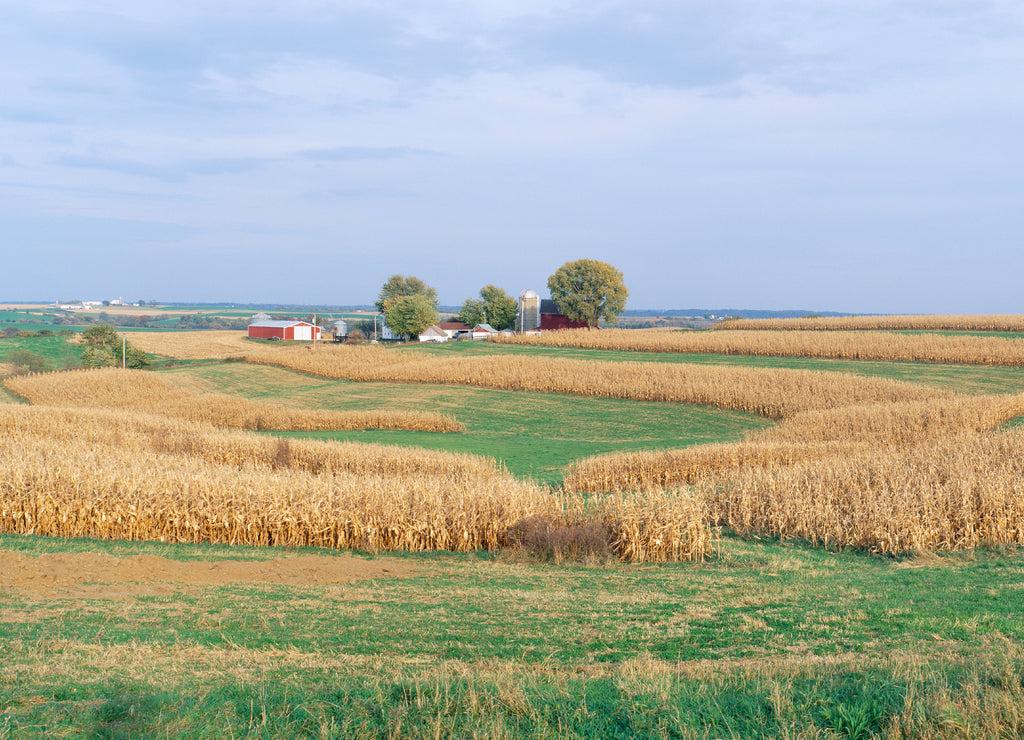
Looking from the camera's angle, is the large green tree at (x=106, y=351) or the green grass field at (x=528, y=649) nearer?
the green grass field at (x=528, y=649)

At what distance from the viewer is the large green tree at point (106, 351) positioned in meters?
63.0

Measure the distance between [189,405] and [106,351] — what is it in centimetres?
3599

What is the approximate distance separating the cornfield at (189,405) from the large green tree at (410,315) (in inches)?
2087

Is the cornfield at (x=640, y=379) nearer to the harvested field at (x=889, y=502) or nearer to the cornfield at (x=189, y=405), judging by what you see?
the cornfield at (x=189, y=405)

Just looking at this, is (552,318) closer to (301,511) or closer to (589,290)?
(589,290)

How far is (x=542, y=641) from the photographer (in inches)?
291

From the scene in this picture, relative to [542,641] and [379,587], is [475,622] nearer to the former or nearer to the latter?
[542,641]

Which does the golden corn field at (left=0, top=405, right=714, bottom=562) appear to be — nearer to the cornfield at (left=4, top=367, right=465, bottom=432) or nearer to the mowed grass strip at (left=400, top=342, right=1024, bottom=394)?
the cornfield at (left=4, top=367, right=465, bottom=432)

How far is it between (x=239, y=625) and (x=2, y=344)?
270 ft

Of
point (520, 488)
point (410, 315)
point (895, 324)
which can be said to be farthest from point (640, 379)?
point (410, 315)

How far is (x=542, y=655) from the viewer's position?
22.7 ft

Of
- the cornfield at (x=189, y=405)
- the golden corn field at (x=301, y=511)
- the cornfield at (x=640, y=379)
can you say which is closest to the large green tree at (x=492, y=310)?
the cornfield at (x=640, y=379)

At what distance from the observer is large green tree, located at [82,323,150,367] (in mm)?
63031

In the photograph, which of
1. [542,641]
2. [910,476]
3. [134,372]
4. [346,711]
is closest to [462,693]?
[346,711]
